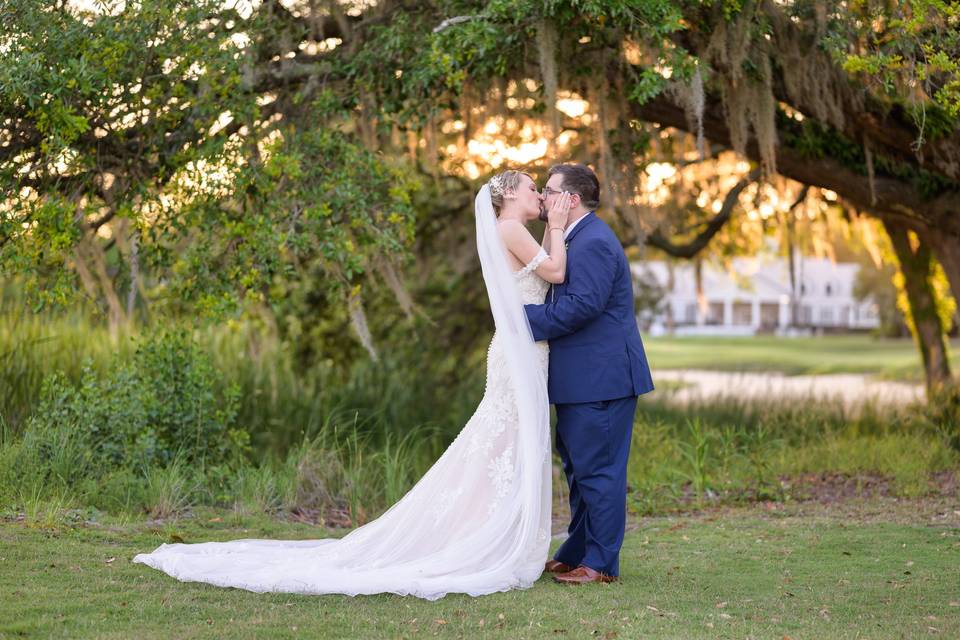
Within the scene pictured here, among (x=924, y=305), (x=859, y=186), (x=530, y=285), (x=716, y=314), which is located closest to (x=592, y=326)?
(x=530, y=285)

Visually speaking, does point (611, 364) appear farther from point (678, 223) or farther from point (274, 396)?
point (678, 223)

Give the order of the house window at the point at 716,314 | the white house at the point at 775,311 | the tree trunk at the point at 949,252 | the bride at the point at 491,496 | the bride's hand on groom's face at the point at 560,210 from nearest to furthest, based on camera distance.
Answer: the bride at the point at 491,496 → the bride's hand on groom's face at the point at 560,210 → the tree trunk at the point at 949,252 → the white house at the point at 775,311 → the house window at the point at 716,314

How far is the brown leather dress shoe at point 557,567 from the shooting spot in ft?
17.1

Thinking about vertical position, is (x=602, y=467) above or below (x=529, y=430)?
below

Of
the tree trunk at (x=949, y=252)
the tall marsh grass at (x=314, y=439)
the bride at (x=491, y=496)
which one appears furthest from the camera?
the tree trunk at (x=949, y=252)

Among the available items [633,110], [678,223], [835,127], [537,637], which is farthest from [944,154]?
[537,637]

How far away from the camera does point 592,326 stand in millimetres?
5043

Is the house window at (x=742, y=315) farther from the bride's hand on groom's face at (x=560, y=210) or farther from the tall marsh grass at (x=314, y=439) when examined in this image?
the bride's hand on groom's face at (x=560, y=210)

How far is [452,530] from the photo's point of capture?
5.00 m

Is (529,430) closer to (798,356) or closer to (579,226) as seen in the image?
(579,226)

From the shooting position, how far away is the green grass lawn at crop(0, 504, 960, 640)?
4.09 meters

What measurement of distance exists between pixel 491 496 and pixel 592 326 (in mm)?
902

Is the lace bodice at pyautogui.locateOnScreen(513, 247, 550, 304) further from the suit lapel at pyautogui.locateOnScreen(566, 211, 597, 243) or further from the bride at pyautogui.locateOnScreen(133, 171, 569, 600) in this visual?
the suit lapel at pyautogui.locateOnScreen(566, 211, 597, 243)

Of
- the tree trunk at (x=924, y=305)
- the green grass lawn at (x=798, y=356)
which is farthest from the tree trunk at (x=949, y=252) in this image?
the green grass lawn at (x=798, y=356)
